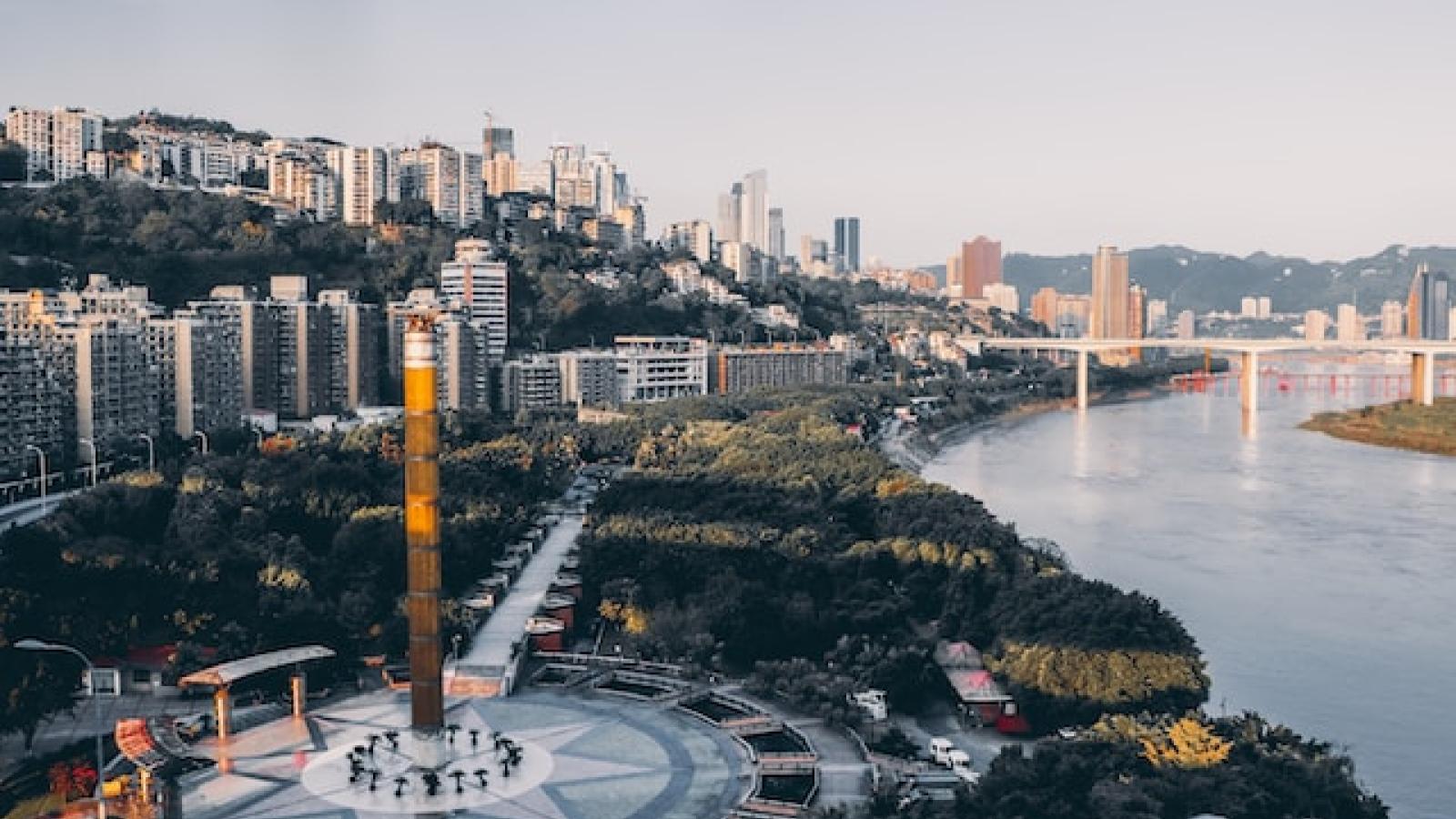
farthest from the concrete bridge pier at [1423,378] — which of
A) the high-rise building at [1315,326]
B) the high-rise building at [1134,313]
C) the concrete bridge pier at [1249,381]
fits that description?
the high-rise building at [1315,326]

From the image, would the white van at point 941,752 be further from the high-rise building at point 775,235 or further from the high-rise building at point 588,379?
the high-rise building at point 775,235

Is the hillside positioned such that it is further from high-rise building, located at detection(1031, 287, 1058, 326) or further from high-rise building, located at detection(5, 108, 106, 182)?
high-rise building, located at detection(1031, 287, 1058, 326)

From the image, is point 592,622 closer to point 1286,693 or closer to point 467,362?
point 1286,693

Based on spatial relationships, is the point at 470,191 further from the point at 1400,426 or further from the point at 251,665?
the point at 251,665

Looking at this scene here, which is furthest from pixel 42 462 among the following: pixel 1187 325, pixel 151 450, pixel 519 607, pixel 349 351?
pixel 1187 325

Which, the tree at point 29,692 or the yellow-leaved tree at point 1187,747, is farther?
the tree at point 29,692

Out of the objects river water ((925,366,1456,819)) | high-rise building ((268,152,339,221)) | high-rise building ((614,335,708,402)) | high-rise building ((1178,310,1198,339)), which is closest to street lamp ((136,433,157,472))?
river water ((925,366,1456,819))

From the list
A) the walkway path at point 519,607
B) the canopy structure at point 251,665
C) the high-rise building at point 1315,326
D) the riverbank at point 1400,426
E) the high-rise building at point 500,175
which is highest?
the high-rise building at point 500,175
